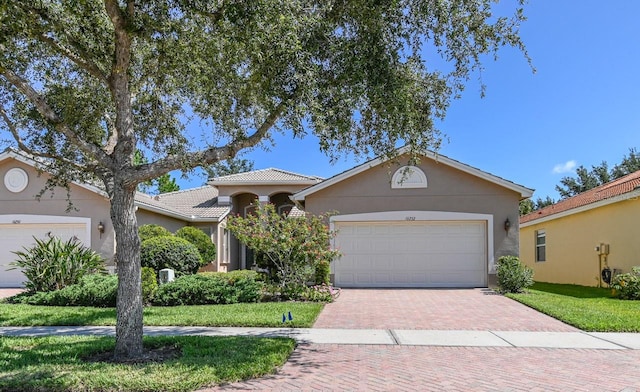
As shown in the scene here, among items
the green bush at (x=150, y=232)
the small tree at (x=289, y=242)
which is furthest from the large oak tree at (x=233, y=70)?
the green bush at (x=150, y=232)

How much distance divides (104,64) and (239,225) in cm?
635

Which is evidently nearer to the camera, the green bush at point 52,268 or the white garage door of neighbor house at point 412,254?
the green bush at point 52,268

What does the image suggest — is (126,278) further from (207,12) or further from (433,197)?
(433,197)

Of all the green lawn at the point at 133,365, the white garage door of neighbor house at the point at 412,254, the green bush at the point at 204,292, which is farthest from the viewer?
the white garage door of neighbor house at the point at 412,254

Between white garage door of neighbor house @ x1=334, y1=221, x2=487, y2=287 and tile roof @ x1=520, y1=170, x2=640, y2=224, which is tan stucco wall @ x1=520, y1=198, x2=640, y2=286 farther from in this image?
white garage door of neighbor house @ x1=334, y1=221, x2=487, y2=287

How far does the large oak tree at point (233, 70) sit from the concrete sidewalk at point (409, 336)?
2.42m

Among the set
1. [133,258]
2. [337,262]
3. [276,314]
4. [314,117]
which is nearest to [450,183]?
[337,262]

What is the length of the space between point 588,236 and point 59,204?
1975 cm

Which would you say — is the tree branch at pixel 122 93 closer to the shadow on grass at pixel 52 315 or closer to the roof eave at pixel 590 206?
the shadow on grass at pixel 52 315

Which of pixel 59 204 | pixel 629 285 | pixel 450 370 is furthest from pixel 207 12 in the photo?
pixel 59 204

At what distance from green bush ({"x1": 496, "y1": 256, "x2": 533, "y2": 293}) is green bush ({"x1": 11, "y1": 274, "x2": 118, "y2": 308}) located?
35.9 feet

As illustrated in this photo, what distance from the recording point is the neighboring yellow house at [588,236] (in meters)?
15.9

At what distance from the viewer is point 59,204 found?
18391mm

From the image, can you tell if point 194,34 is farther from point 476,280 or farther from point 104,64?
point 476,280
